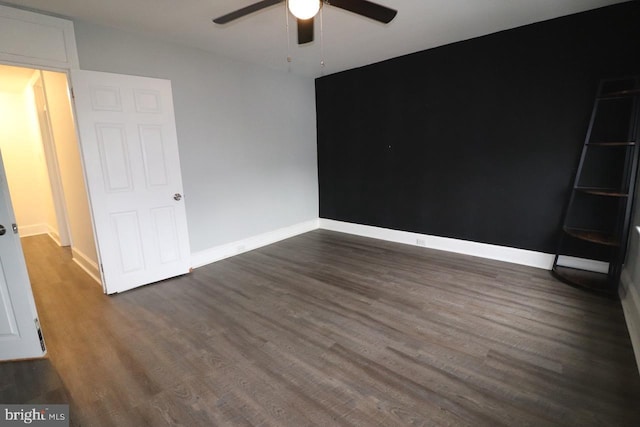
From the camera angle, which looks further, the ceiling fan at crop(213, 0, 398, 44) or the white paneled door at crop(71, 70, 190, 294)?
the white paneled door at crop(71, 70, 190, 294)

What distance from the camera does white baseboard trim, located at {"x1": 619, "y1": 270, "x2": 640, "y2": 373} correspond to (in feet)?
6.71

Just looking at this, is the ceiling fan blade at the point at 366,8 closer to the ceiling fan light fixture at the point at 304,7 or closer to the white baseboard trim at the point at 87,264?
the ceiling fan light fixture at the point at 304,7

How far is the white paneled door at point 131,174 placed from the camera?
2816 millimetres

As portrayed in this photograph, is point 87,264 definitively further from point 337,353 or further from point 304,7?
point 304,7

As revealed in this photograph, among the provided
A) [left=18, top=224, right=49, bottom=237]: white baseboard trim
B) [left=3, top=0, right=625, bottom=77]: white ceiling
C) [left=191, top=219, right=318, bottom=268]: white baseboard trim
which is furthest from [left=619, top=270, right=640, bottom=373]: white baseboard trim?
[left=18, top=224, right=49, bottom=237]: white baseboard trim

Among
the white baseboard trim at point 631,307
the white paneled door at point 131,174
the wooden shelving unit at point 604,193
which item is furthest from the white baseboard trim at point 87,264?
the wooden shelving unit at point 604,193

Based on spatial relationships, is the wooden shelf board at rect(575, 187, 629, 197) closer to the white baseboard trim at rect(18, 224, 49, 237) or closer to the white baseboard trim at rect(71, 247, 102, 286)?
the white baseboard trim at rect(71, 247, 102, 286)

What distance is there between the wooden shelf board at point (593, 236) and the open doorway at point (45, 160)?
511 centimetres

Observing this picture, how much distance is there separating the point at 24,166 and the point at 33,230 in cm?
120

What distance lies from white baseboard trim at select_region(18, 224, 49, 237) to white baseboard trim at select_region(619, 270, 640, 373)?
8.29 metres

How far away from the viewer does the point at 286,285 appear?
3213 mm

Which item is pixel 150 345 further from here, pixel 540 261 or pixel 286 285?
pixel 540 261

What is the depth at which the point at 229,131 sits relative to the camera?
3.94 metres

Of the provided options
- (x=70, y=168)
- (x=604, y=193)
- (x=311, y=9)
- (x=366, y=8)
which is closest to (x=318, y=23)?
(x=366, y=8)
